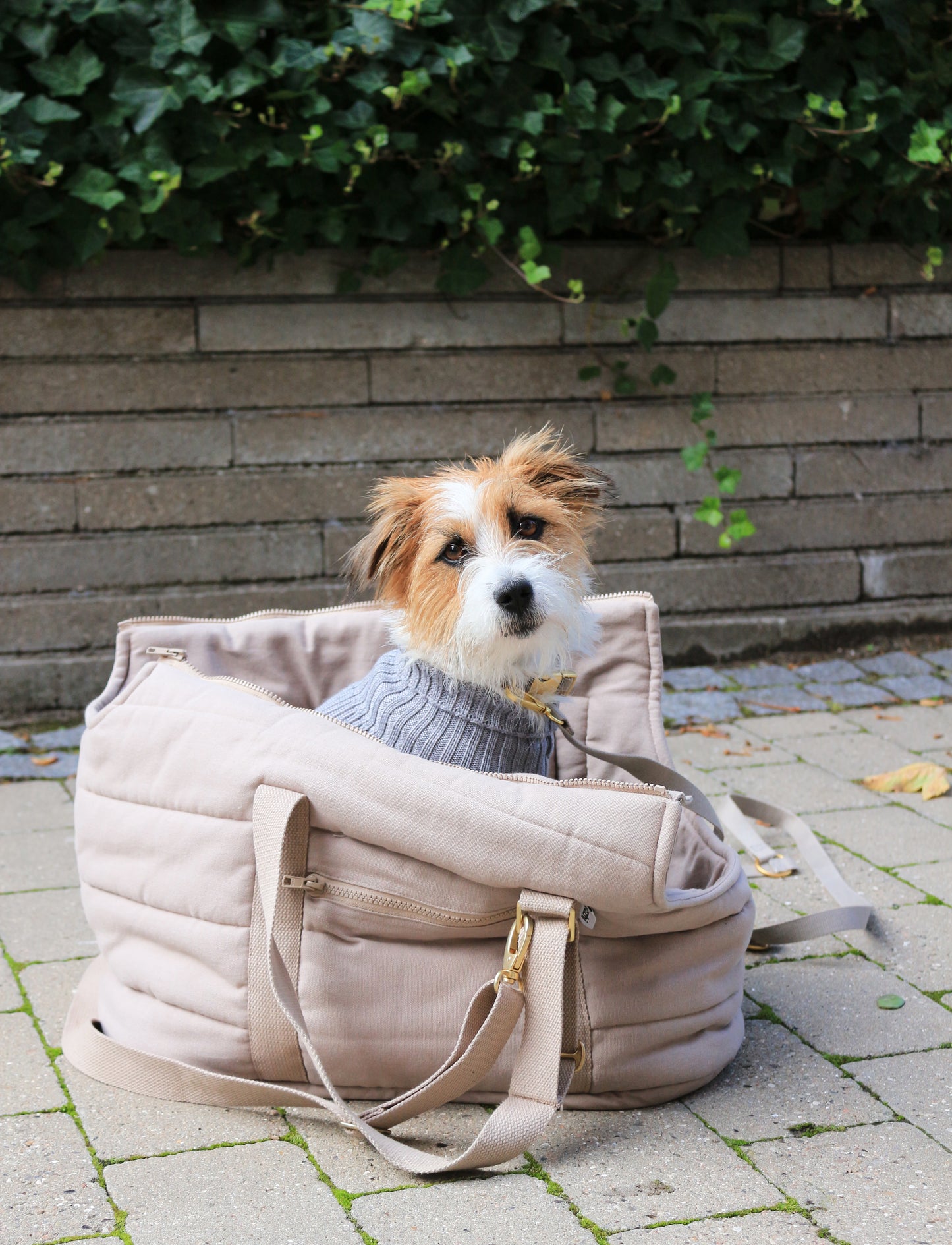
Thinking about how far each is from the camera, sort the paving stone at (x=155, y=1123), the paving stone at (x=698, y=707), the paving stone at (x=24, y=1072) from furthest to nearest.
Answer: the paving stone at (x=698, y=707) → the paving stone at (x=24, y=1072) → the paving stone at (x=155, y=1123)

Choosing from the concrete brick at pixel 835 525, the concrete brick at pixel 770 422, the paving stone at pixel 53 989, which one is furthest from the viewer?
the concrete brick at pixel 835 525

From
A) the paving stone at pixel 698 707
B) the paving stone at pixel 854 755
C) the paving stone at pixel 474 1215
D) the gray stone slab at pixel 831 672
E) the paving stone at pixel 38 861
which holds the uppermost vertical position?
the gray stone slab at pixel 831 672

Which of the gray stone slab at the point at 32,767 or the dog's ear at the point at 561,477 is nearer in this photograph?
the dog's ear at the point at 561,477

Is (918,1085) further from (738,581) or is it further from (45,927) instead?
(738,581)

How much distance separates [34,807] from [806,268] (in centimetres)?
345

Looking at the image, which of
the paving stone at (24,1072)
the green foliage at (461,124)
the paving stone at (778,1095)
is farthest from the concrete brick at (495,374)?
the paving stone at (778,1095)

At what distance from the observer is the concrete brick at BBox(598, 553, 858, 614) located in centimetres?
485

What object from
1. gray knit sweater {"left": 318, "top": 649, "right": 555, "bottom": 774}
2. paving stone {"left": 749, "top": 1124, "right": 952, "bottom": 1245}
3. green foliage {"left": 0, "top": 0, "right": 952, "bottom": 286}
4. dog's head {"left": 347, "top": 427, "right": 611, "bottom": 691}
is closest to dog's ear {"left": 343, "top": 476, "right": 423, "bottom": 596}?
dog's head {"left": 347, "top": 427, "right": 611, "bottom": 691}

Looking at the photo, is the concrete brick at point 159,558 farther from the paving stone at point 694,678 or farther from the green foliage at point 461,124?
the paving stone at point 694,678

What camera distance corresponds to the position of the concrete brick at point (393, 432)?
4.45m

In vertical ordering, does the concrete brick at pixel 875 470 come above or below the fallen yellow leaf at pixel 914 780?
above

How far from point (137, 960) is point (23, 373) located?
2.60 m

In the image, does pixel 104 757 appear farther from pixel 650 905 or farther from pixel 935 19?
pixel 935 19

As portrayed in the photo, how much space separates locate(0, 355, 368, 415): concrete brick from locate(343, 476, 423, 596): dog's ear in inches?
78.9
